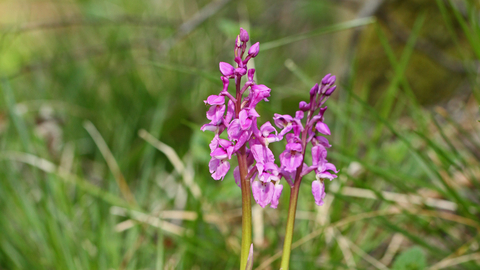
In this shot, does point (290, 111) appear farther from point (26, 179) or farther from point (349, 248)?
point (26, 179)

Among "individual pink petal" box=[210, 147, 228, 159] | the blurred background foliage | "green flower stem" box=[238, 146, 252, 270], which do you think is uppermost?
Result: the blurred background foliage

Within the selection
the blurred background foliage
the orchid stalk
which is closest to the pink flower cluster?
the orchid stalk

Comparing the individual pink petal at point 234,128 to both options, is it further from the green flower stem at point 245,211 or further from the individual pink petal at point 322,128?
the individual pink petal at point 322,128

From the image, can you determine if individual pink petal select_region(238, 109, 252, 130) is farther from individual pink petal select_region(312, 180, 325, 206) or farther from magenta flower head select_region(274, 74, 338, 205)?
individual pink petal select_region(312, 180, 325, 206)

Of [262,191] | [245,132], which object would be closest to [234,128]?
[245,132]

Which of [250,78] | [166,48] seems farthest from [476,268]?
[166,48]

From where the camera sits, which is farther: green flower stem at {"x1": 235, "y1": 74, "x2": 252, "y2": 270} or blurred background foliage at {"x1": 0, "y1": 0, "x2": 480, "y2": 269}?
blurred background foliage at {"x1": 0, "y1": 0, "x2": 480, "y2": 269}
